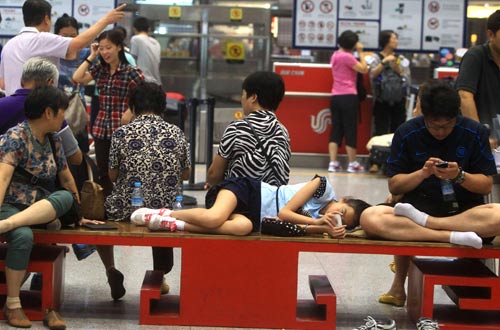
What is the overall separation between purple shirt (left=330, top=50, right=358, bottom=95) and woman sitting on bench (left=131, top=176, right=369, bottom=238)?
636 cm

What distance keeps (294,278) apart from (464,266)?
3.22 feet

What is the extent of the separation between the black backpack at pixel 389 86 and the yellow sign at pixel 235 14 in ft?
7.04

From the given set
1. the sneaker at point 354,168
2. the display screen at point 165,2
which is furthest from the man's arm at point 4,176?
the display screen at point 165,2

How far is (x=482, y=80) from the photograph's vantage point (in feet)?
18.0

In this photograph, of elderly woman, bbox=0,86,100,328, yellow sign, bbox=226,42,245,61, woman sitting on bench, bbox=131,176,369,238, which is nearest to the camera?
elderly woman, bbox=0,86,100,328

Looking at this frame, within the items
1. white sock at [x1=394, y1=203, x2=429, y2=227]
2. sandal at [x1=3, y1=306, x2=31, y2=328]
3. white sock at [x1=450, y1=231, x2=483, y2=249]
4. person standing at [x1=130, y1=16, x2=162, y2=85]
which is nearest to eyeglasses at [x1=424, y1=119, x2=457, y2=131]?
white sock at [x1=394, y1=203, x2=429, y2=227]

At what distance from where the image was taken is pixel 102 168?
21.9 ft

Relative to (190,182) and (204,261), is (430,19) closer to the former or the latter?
(190,182)

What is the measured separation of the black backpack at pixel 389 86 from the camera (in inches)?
440

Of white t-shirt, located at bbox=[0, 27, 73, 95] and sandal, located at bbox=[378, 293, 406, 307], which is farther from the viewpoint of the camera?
white t-shirt, located at bbox=[0, 27, 73, 95]

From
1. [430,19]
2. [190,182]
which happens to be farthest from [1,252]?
[430,19]

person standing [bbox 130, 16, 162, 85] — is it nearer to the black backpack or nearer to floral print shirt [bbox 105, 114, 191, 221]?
the black backpack

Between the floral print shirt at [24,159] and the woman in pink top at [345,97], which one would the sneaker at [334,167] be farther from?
the floral print shirt at [24,159]

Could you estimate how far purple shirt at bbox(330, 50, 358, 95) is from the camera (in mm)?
11109
